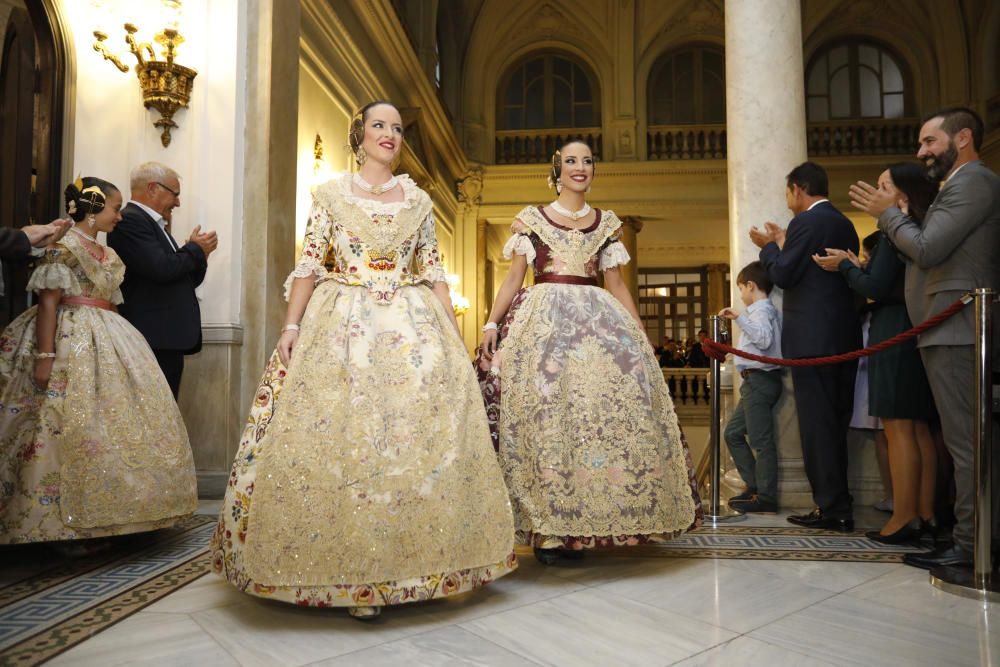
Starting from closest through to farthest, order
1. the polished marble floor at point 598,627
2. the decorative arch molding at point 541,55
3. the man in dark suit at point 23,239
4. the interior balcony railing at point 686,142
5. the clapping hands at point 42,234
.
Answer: the polished marble floor at point 598,627 < the man in dark suit at point 23,239 < the clapping hands at point 42,234 < the interior balcony railing at point 686,142 < the decorative arch molding at point 541,55

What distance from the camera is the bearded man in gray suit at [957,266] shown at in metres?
2.78

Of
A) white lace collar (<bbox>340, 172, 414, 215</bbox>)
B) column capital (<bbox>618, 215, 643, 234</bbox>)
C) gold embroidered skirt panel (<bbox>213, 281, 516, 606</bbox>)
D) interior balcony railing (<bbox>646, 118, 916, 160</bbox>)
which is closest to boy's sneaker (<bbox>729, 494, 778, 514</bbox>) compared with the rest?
gold embroidered skirt panel (<bbox>213, 281, 516, 606</bbox>)

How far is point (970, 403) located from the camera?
280cm

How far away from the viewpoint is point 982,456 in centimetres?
263

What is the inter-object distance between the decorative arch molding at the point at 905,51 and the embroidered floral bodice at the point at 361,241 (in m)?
13.7

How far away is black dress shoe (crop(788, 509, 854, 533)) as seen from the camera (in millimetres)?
3652

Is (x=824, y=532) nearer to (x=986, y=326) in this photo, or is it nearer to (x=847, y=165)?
(x=986, y=326)

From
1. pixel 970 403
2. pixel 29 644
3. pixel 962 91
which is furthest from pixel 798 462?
pixel 962 91

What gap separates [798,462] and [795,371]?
0.77m

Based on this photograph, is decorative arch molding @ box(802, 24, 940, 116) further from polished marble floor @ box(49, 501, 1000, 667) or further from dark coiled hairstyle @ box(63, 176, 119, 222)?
dark coiled hairstyle @ box(63, 176, 119, 222)

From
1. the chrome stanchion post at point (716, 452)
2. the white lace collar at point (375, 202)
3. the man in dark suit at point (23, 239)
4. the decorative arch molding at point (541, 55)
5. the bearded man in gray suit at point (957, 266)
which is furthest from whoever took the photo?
the decorative arch molding at point (541, 55)

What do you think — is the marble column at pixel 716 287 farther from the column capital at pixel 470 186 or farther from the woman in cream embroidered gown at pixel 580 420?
the woman in cream embroidered gown at pixel 580 420

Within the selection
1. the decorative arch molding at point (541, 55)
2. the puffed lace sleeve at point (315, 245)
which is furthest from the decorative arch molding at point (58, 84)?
the decorative arch molding at point (541, 55)

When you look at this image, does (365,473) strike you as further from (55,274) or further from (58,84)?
(58,84)
